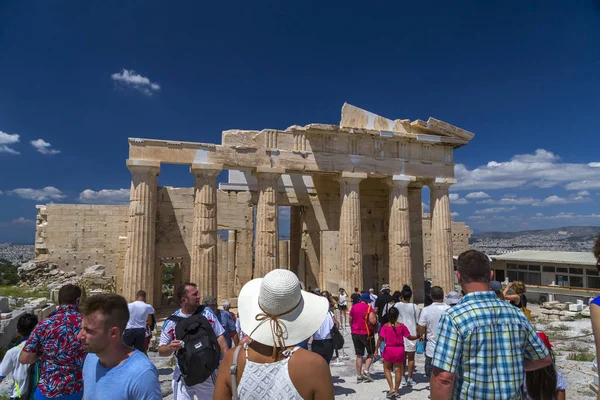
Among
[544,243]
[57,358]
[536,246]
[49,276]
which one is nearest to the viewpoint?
[57,358]

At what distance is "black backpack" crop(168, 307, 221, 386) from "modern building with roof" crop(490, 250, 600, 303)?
22.3 m

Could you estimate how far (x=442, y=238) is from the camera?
1908 centimetres

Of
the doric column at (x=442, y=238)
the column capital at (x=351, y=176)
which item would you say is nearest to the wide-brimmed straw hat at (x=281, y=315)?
the column capital at (x=351, y=176)

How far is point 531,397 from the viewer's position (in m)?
3.08

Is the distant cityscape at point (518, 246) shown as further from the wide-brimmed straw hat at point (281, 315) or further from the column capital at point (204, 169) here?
the column capital at point (204, 169)

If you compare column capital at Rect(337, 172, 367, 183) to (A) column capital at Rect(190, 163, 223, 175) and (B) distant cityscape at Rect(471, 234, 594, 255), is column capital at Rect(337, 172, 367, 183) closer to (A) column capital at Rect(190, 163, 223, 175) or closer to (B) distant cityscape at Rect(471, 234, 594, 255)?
(A) column capital at Rect(190, 163, 223, 175)

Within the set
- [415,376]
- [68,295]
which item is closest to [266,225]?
[415,376]

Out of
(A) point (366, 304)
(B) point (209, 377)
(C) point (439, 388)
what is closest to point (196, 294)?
(B) point (209, 377)

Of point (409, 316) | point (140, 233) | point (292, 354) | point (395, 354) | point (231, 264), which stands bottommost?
point (395, 354)

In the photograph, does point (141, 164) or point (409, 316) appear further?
point (141, 164)

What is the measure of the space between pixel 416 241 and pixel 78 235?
18.5 metres

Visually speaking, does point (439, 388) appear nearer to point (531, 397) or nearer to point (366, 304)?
point (531, 397)

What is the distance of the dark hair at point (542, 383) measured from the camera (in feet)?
9.71

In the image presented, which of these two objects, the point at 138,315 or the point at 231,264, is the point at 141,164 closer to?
the point at 231,264
